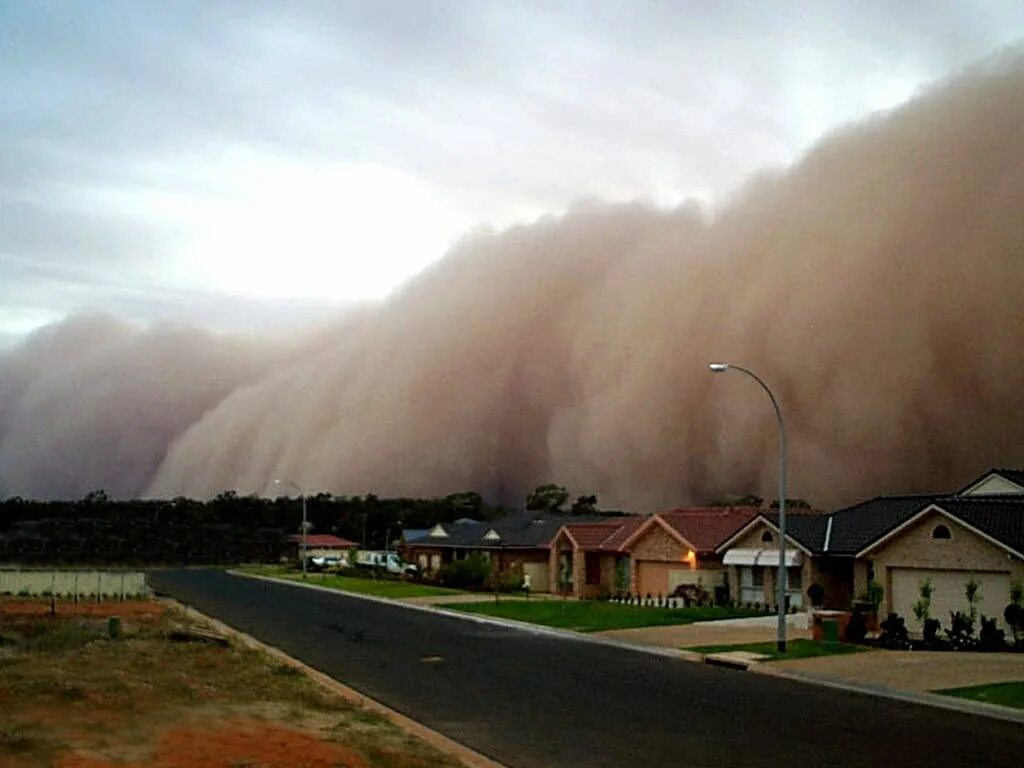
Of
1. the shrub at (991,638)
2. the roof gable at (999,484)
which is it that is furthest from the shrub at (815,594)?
the roof gable at (999,484)

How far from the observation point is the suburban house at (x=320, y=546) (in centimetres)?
8669

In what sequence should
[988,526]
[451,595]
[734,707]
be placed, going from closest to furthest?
1. [734,707]
2. [988,526]
3. [451,595]

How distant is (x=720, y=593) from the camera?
125 feet

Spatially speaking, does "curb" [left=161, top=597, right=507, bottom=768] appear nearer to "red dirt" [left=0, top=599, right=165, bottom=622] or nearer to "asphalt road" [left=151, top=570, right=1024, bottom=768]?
"asphalt road" [left=151, top=570, right=1024, bottom=768]

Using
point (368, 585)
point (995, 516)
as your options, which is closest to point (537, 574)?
point (368, 585)

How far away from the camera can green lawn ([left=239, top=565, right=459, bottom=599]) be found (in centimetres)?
4916

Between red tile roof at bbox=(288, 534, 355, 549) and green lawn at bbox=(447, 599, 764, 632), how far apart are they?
50.7 m

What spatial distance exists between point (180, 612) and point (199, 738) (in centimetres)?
2302

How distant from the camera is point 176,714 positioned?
13.3 meters

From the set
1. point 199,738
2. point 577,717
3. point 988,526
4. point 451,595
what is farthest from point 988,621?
point 451,595

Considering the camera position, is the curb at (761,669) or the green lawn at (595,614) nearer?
the curb at (761,669)

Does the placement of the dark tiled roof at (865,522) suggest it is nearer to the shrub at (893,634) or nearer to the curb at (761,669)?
the shrub at (893,634)

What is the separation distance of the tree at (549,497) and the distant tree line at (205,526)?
9.82 feet

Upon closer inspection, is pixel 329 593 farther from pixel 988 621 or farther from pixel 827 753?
pixel 827 753
